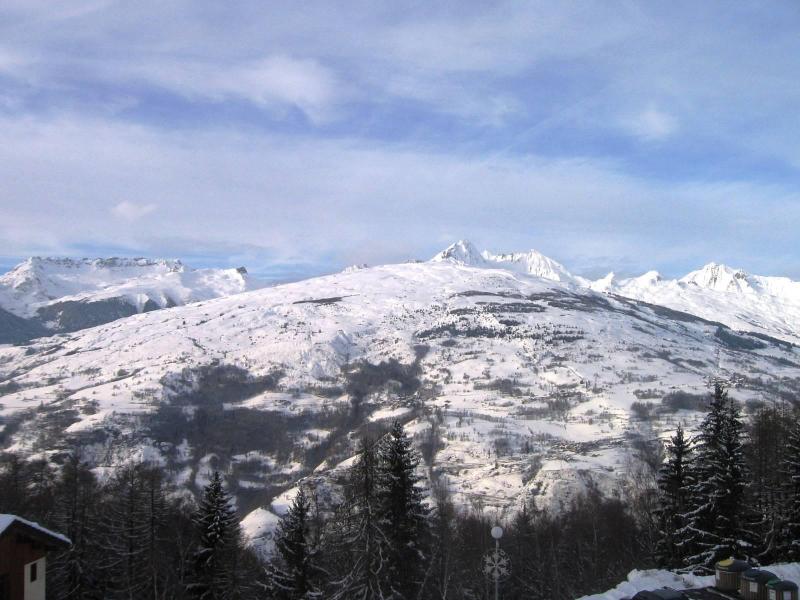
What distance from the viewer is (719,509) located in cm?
4578

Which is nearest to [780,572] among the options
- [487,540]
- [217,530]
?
[217,530]

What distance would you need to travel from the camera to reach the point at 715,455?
47.0 m

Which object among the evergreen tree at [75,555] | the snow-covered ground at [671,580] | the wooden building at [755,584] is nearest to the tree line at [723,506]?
the snow-covered ground at [671,580]

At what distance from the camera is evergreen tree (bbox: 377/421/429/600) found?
44062mm

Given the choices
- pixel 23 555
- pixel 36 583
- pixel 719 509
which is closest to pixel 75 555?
pixel 36 583

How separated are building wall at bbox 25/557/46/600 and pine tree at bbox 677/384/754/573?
39.0m

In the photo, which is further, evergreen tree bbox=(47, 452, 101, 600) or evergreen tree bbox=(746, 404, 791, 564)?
evergreen tree bbox=(47, 452, 101, 600)

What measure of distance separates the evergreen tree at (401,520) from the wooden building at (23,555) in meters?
20.0

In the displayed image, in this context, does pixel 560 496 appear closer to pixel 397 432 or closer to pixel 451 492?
pixel 451 492

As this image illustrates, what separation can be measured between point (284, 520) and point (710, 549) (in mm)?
29383

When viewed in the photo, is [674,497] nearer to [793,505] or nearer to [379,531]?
[793,505]

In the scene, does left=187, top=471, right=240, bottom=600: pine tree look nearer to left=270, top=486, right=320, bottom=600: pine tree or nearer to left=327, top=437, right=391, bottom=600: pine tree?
left=270, top=486, right=320, bottom=600: pine tree

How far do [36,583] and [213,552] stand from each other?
18.4m

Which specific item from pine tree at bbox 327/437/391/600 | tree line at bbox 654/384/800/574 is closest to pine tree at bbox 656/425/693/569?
tree line at bbox 654/384/800/574
